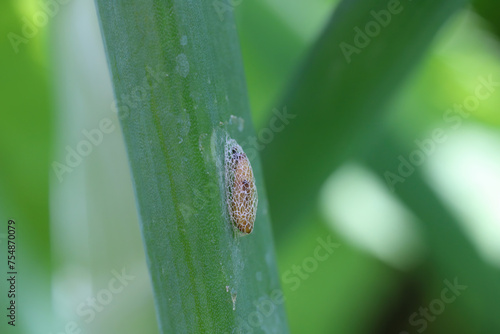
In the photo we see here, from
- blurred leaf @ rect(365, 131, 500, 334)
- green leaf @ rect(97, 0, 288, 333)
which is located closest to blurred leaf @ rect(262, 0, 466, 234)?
blurred leaf @ rect(365, 131, 500, 334)

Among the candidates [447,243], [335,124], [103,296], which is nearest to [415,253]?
[447,243]

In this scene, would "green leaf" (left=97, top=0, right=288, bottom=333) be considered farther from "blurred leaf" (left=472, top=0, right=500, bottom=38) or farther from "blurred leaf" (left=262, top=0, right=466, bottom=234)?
"blurred leaf" (left=472, top=0, right=500, bottom=38)

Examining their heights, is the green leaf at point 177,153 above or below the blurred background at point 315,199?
above

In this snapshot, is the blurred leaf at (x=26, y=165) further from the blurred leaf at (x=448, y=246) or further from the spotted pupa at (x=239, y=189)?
the blurred leaf at (x=448, y=246)

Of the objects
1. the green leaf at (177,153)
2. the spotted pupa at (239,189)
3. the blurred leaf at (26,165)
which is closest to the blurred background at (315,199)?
the blurred leaf at (26,165)

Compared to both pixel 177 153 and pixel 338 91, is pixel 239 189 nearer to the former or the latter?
pixel 177 153

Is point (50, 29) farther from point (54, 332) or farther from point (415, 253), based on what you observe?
point (415, 253)

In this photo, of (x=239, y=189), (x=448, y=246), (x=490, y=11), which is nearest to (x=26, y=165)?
(x=239, y=189)
